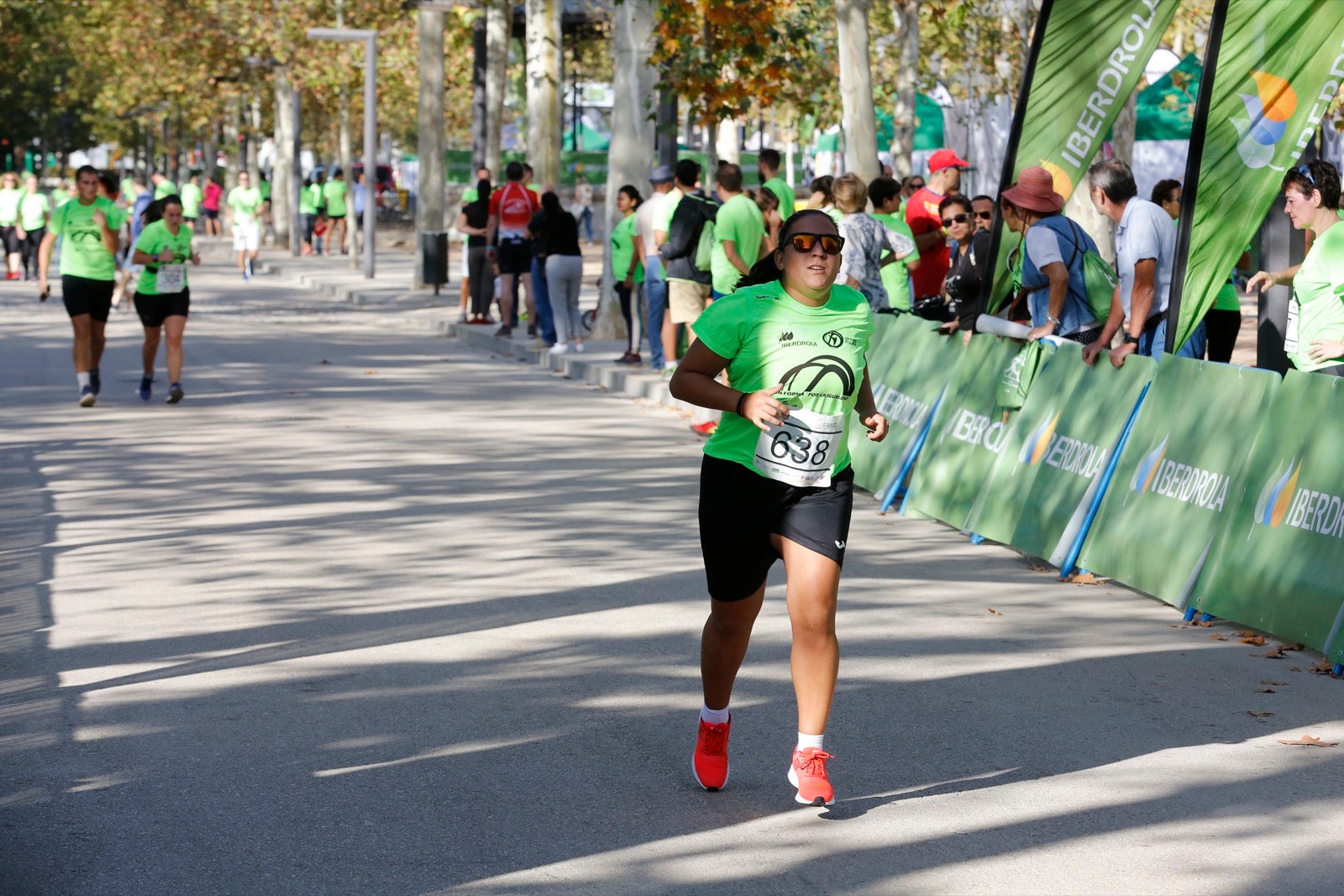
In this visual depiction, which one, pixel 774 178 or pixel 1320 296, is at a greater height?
pixel 774 178

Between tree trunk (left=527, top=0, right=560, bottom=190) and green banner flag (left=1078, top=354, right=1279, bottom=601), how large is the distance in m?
16.5

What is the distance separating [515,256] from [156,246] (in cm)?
620

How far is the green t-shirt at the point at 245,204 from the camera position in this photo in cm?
3519

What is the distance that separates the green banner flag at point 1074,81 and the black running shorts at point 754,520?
20.3 feet

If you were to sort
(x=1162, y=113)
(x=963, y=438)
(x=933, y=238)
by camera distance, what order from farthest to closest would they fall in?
(x=1162, y=113)
(x=933, y=238)
(x=963, y=438)

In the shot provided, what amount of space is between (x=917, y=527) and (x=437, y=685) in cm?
443

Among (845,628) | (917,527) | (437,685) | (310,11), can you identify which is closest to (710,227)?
(917,527)

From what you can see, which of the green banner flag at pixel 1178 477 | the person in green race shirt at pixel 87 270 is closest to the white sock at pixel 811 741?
the green banner flag at pixel 1178 477

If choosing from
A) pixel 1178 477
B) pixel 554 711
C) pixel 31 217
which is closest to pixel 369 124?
pixel 31 217

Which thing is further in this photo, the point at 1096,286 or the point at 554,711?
the point at 1096,286

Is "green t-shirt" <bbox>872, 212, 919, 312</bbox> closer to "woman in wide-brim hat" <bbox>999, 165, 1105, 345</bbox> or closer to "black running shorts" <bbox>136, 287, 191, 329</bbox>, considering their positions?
"woman in wide-brim hat" <bbox>999, 165, 1105, 345</bbox>

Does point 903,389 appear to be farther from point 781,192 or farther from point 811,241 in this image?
point 811,241

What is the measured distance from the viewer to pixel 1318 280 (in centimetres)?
885

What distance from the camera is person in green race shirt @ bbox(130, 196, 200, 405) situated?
15398mm
